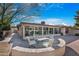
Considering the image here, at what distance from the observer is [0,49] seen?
66.1 inches

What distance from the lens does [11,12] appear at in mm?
1730

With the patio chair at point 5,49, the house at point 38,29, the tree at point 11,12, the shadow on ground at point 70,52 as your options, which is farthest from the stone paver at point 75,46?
the patio chair at point 5,49

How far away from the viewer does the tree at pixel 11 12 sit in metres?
1.71

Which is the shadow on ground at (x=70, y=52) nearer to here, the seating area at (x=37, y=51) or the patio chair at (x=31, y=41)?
the seating area at (x=37, y=51)

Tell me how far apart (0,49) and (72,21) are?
77cm

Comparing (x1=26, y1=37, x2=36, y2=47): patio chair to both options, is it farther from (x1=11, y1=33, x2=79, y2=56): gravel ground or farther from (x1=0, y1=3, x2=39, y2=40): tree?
(x1=0, y1=3, x2=39, y2=40): tree

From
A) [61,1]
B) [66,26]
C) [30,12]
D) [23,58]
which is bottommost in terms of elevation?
[23,58]

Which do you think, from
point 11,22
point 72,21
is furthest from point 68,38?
point 11,22

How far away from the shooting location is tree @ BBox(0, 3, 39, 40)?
1.71 m

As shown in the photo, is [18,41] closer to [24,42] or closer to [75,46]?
[24,42]

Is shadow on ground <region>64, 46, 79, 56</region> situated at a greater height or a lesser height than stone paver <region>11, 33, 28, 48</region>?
lesser

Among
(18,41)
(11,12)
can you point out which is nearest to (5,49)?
(18,41)

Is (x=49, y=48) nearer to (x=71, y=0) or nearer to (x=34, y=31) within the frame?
(x=34, y=31)

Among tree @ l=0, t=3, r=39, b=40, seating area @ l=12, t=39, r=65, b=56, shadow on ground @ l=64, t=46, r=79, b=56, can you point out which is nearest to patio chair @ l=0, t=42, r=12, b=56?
seating area @ l=12, t=39, r=65, b=56
